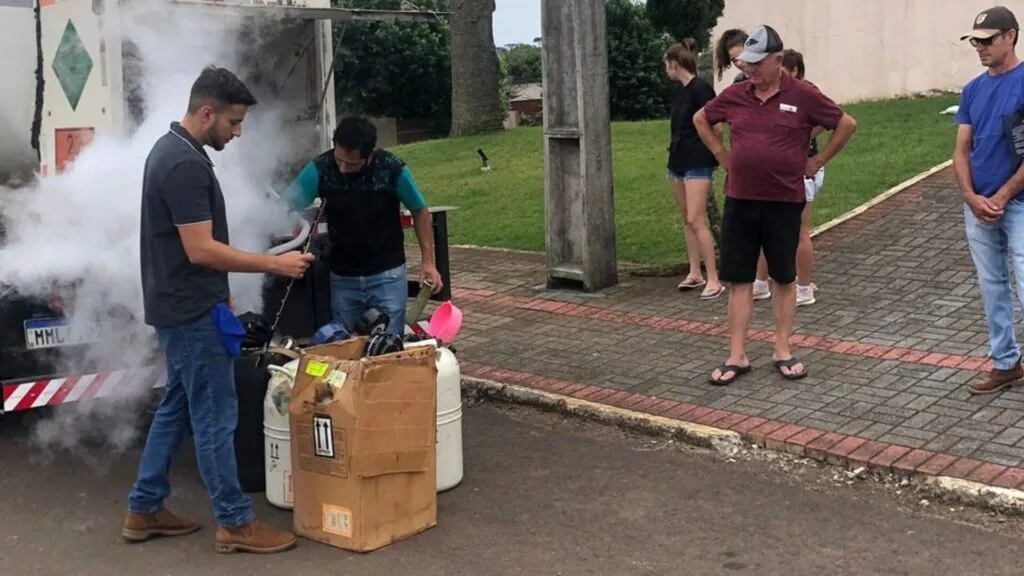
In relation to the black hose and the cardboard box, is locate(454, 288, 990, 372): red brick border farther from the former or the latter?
the black hose

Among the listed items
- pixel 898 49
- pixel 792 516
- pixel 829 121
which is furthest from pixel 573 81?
pixel 898 49

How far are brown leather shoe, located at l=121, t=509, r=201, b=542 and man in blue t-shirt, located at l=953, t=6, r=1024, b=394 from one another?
153 inches

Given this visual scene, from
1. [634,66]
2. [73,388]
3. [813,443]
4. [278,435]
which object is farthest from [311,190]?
[634,66]

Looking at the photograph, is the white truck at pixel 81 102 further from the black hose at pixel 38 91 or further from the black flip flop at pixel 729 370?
the black flip flop at pixel 729 370

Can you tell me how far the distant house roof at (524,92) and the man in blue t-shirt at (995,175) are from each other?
36.4 m

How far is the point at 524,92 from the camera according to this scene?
43.4 m

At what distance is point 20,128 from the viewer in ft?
19.6

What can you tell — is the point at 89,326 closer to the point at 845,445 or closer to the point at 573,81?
the point at 845,445

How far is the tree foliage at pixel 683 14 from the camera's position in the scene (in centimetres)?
1154

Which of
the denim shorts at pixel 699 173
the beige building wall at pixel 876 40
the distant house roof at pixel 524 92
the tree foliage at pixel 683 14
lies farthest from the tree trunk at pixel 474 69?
the distant house roof at pixel 524 92

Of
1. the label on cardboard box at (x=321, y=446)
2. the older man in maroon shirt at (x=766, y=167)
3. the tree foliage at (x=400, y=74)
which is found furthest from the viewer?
the tree foliage at (x=400, y=74)

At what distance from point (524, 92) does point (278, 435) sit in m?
39.9

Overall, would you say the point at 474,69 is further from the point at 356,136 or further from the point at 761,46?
the point at 356,136

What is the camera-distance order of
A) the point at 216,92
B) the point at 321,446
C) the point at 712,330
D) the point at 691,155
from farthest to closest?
the point at 691,155
the point at 712,330
the point at 321,446
the point at 216,92
